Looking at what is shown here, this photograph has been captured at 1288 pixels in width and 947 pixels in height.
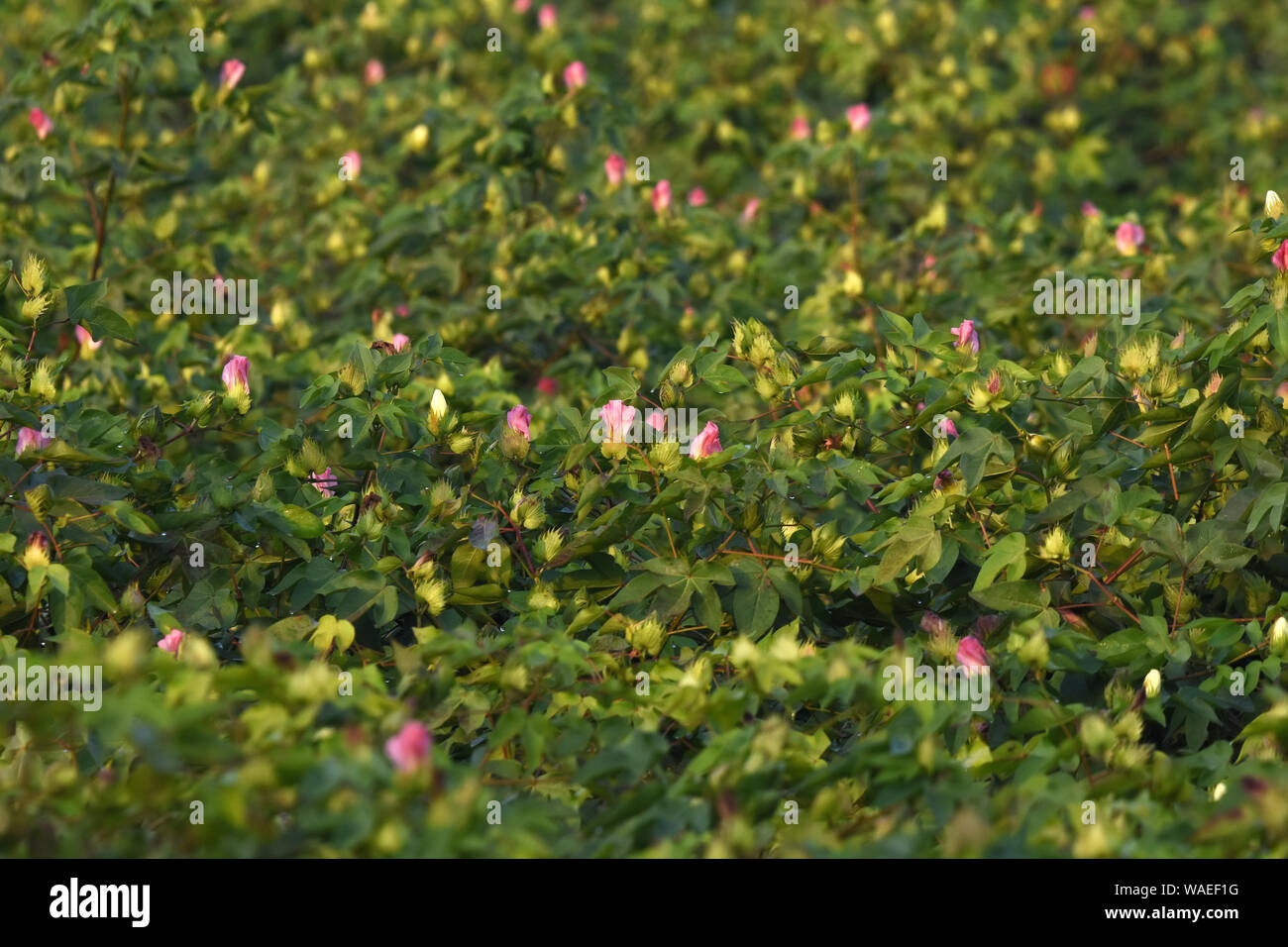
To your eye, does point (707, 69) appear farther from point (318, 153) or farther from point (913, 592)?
point (913, 592)

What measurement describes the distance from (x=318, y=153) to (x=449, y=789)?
3893mm

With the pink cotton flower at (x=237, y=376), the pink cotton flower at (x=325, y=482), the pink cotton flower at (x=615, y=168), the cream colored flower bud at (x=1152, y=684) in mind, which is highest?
the pink cotton flower at (x=615, y=168)

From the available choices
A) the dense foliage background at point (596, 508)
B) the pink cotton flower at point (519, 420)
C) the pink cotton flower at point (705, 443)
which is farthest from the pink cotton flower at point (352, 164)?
the pink cotton flower at point (705, 443)

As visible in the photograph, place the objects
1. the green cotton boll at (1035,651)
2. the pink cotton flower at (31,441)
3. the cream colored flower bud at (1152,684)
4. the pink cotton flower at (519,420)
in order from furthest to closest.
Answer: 1. the pink cotton flower at (519,420)
2. the pink cotton flower at (31,441)
3. the cream colored flower bud at (1152,684)
4. the green cotton boll at (1035,651)

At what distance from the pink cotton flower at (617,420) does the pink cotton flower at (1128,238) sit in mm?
2010

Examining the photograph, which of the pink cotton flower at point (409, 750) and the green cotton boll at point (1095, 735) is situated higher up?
the pink cotton flower at point (409, 750)

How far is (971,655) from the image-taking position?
237 centimetres

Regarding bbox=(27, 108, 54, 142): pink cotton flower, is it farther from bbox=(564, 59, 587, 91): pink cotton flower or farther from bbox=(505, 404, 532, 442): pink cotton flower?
bbox=(505, 404, 532, 442): pink cotton flower

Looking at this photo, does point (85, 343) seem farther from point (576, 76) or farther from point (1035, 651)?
point (1035, 651)

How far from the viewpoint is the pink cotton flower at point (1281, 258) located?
2.62 meters

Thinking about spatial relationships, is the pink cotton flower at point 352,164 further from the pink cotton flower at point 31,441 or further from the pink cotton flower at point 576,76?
the pink cotton flower at point 31,441

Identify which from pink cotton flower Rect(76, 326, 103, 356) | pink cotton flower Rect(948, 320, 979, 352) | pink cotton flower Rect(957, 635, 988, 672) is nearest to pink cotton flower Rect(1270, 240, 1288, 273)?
pink cotton flower Rect(948, 320, 979, 352)

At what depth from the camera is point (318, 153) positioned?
17.2 ft

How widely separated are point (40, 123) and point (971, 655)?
2975mm
